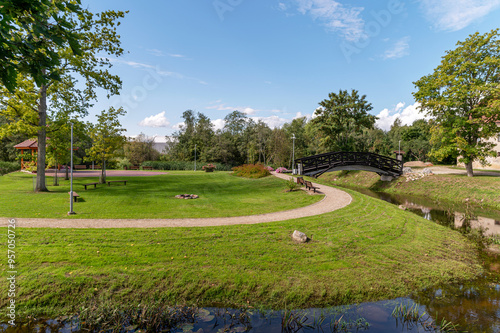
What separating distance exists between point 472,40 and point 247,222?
2582cm

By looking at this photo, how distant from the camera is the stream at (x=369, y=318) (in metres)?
5.61

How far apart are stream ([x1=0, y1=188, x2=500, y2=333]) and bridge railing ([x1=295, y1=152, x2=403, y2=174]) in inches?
671

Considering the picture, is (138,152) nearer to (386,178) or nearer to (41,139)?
(41,139)

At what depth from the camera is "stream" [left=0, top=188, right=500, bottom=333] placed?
5609 mm

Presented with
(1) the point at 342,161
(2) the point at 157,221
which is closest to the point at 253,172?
(1) the point at 342,161

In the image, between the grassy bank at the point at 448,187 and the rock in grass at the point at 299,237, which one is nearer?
the rock in grass at the point at 299,237

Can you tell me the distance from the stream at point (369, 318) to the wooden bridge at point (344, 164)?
16.7 metres

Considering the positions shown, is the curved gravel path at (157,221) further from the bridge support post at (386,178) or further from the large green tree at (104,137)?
the bridge support post at (386,178)

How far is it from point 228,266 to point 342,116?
33.1m

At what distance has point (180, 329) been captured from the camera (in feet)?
18.1

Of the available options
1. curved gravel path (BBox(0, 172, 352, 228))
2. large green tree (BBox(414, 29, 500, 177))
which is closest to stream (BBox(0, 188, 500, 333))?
curved gravel path (BBox(0, 172, 352, 228))

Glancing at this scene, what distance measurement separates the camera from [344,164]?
83.7ft

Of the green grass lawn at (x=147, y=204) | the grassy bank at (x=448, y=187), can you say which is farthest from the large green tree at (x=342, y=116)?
the green grass lawn at (x=147, y=204)

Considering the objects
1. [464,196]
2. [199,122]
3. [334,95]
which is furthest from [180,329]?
[199,122]
